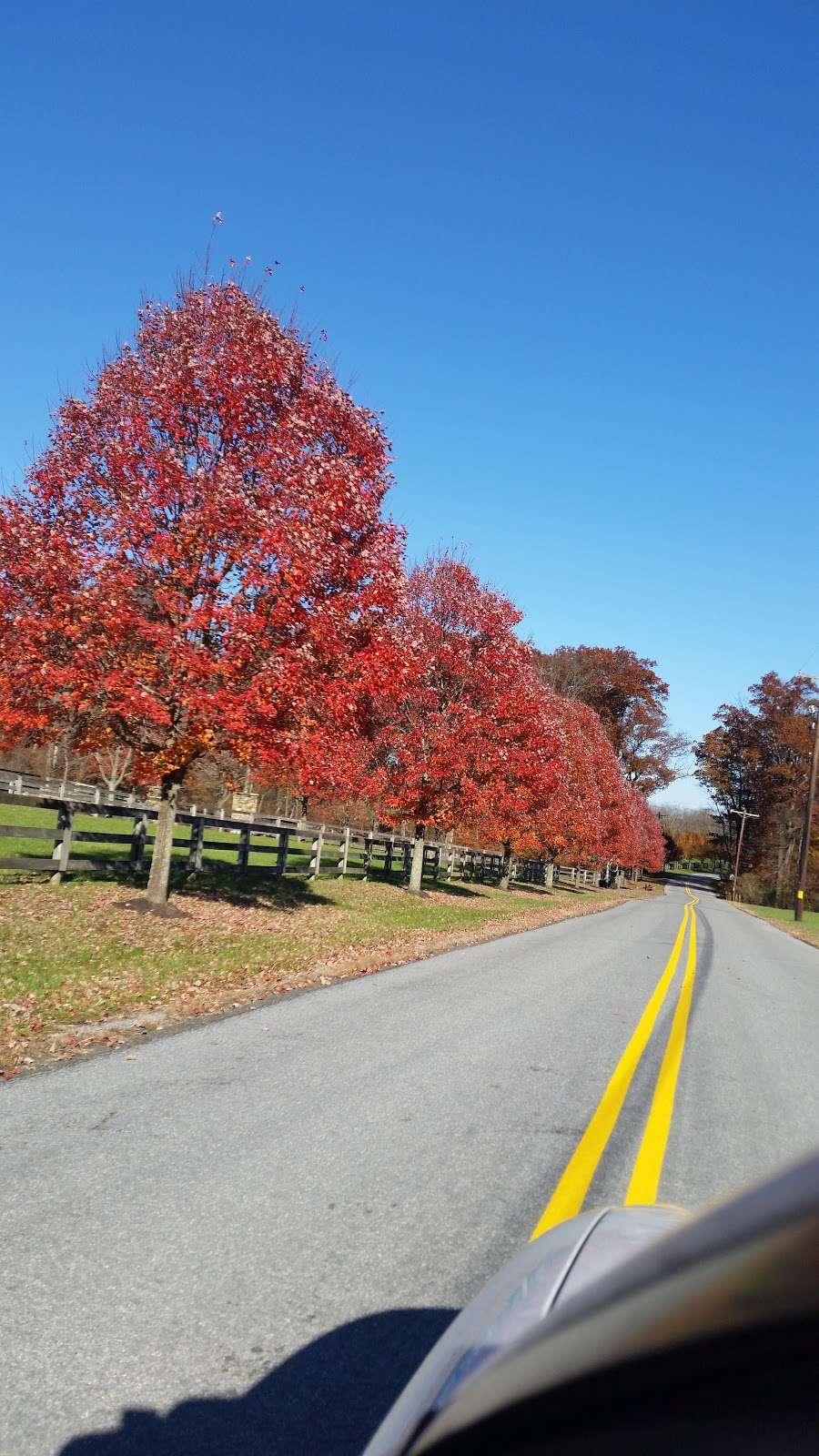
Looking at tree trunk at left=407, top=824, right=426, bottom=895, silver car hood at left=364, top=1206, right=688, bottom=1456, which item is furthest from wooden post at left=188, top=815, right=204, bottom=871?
silver car hood at left=364, top=1206, right=688, bottom=1456

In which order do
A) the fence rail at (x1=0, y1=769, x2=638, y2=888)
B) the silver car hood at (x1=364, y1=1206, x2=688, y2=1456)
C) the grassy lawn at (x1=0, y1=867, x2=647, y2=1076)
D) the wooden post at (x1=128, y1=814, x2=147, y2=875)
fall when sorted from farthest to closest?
the wooden post at (x1=128, y1=814, x2=147, y2=875) < the fence rail at (x1=0, y1=769, x2=638, y2=888) < the grassy lawn at (x1=0, y1=867, x2=647, y2=1076) < the silver car hood at (x1=364, y1=1206, x2=688, y2=1456)

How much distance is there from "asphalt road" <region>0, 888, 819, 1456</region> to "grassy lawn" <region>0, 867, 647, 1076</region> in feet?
2.61

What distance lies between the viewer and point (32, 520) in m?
11.1

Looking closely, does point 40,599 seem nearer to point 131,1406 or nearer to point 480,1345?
point 131,1406

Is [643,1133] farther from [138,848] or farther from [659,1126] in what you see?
[138,848]

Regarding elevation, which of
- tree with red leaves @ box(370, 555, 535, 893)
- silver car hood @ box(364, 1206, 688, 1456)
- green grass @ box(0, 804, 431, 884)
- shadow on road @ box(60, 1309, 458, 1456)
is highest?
tree with red leaves @ box(370, 555, 535, 893)

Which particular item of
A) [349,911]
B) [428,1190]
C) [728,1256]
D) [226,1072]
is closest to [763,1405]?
[728,1256]

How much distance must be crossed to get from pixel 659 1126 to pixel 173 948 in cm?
655

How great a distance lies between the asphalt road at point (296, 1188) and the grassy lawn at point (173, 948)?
80 centimetres

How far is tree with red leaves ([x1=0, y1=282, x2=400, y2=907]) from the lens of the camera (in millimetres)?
11062

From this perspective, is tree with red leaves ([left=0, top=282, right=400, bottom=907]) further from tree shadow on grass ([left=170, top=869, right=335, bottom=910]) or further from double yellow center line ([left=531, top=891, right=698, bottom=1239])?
double yellow center line ([left=531, top=891, right=698, bottom=1239])

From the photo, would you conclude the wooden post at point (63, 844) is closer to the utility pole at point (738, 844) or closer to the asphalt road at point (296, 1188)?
the asphalt road at point (296, 1188)

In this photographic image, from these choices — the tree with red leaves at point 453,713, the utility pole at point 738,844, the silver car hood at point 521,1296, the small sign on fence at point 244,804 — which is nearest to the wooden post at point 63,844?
the tree with red leaves at point 453,713

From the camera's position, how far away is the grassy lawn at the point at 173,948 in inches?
282
